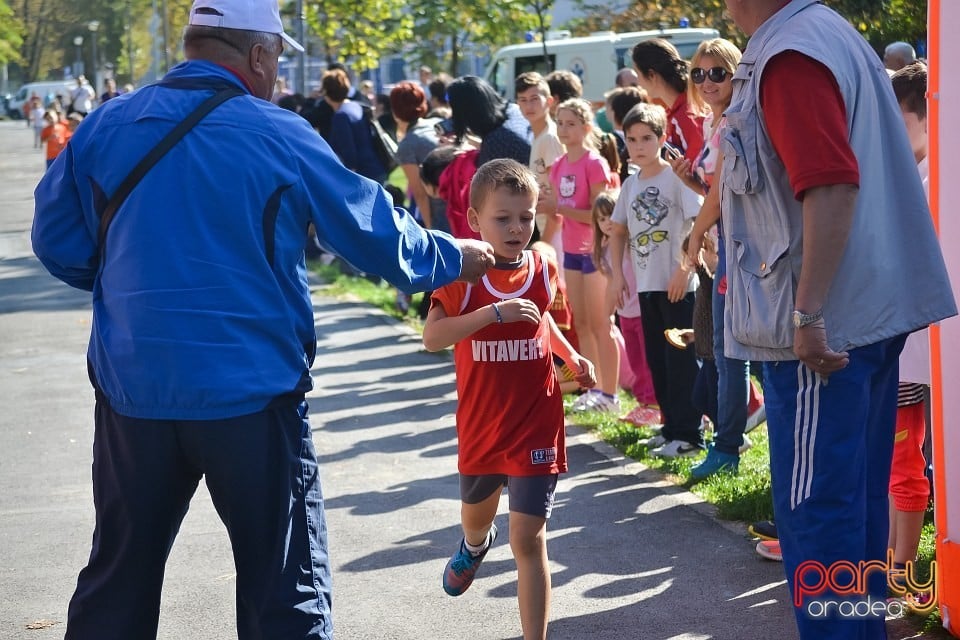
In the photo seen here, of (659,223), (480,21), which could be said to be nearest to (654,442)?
(659,223)

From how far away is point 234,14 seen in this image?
3217mm

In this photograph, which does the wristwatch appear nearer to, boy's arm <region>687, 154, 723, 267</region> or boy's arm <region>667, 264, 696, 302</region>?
boy's arm <region>687, 154, 723, 267</region>

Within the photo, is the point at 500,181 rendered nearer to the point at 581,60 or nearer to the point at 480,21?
the point at 581,60

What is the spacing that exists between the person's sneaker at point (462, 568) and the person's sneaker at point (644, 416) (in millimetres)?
3194

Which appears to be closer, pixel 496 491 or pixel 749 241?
pixel 749 241

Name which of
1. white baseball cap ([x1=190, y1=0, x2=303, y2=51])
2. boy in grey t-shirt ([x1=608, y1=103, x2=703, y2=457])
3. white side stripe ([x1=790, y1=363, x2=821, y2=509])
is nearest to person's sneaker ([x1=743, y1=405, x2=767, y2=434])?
boy in grey t-shirt ([x1=608, y1=103, x2=703, y2=457])

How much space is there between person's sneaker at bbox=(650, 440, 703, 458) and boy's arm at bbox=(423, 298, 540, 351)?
288 cm

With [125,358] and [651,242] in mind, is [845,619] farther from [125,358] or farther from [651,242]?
[651,242]

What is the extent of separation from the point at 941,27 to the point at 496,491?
1.98 metres

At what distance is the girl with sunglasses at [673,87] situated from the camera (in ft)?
23.0

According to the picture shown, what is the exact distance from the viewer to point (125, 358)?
310 centimetres

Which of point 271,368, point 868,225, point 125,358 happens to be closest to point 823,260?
point 868,225

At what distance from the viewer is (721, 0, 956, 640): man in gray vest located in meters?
3.21

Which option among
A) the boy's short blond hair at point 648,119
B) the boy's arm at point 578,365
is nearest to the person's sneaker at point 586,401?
the boy's short blond hair at point 648,119
